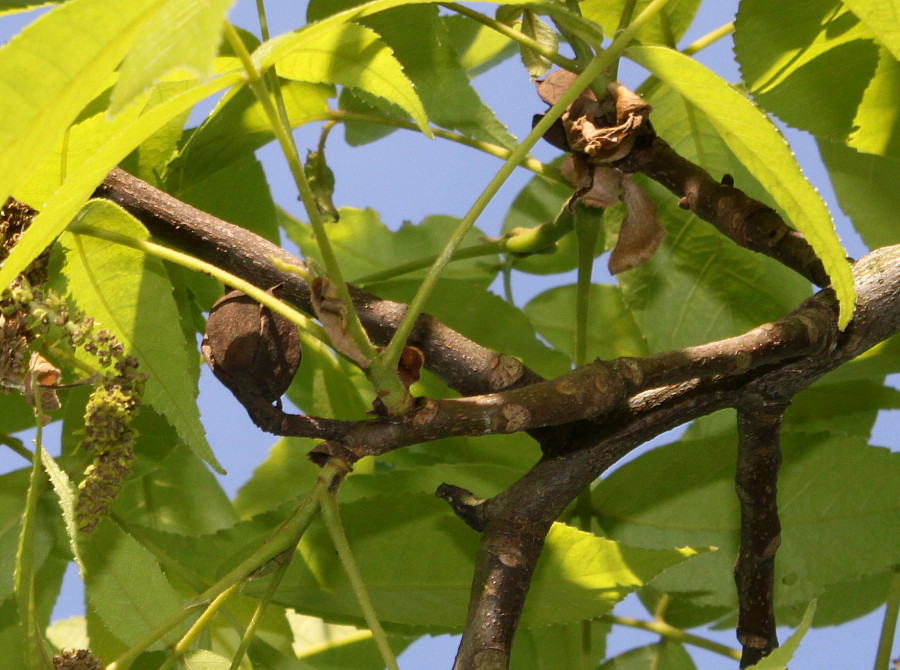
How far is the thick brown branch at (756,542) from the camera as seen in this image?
0.46m

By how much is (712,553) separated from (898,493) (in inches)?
4.3

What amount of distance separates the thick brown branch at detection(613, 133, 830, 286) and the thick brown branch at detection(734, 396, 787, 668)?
0.29 feet

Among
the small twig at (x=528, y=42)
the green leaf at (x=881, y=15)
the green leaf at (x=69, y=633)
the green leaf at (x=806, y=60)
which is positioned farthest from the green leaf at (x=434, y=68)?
the green leaf at (x=69, y=633)

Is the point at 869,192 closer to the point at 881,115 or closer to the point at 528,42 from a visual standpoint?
the point at 881,115

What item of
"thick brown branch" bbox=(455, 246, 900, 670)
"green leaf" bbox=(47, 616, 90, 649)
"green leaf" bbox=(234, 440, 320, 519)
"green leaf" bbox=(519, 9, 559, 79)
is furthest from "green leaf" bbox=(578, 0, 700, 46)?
"green leaf" bbox=(47, 616, 90, 649)

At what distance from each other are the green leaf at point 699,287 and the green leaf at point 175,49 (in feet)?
1.56

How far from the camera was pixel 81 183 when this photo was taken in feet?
0.90

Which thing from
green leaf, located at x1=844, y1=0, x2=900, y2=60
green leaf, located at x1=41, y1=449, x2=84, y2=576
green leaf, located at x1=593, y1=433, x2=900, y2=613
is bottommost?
green leaf, located at x1=41, y1=449, x2=84, y2=576

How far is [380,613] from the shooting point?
48 centimetres

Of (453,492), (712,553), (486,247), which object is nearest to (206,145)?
(486,247)

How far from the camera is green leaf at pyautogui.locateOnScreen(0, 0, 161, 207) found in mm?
229

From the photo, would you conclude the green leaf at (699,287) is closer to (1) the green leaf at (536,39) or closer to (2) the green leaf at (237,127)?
(1) the green leaf at (536,39)

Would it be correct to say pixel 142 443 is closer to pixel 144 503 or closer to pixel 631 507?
pixel 144 503

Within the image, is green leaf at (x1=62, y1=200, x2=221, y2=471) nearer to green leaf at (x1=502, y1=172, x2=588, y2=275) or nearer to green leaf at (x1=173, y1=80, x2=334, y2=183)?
green leaf at (x1=173, y1=80, x2=334, y2=183)
